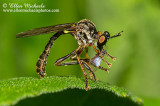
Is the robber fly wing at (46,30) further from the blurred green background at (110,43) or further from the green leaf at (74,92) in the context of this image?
the blurred green background at (110,43)

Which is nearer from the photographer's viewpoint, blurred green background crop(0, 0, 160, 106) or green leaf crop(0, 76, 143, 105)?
green leaf crop(0, 76, 143, 105)

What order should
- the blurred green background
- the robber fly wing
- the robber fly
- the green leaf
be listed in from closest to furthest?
the green leaf
the robber fly wing
the robber fly
the blurred green background

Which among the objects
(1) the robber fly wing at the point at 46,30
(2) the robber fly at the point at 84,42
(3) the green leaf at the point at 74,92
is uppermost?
(1) the robber fly wing at the point at 46,30

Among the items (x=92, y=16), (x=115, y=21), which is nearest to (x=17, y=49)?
(x=92, y=16)

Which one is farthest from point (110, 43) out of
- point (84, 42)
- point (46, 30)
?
point (46, 30)

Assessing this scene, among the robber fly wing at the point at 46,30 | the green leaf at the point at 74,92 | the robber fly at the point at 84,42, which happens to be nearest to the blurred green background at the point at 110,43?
the robber fly at the point at 84,42

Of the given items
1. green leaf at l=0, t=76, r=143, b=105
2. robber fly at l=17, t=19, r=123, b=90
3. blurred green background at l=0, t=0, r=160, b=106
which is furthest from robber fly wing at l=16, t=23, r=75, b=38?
blurred green background at l=0, t=0, r=160, b=106

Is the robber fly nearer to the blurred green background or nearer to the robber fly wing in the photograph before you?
the robber fly wing

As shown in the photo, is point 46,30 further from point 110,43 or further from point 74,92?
point 110,43
